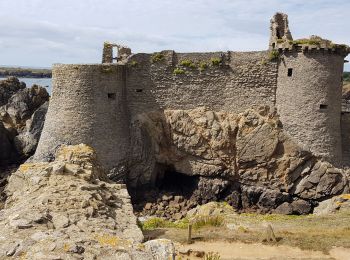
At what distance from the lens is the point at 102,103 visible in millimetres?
24578

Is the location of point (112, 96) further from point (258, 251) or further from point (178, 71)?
point (258, 251)

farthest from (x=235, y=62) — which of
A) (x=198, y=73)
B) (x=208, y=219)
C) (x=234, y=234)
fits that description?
(x=234, y=234)

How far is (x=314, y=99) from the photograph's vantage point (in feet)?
76.9

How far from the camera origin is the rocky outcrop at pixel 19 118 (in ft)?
97.5

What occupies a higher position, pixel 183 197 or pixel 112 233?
pixel 112 233

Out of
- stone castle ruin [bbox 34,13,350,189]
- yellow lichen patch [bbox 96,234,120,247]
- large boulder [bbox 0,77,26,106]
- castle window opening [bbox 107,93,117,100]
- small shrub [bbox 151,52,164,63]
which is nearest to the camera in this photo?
yellow lichen patch [bbox 96,234,120,247]

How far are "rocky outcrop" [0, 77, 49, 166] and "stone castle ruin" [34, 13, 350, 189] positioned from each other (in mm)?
5089

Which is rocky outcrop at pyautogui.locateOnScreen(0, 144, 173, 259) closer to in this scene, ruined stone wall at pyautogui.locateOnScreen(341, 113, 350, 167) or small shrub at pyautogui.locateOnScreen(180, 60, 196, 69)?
small shrub at pyautogui.locateOnScreen(180, 60, 196, 69)

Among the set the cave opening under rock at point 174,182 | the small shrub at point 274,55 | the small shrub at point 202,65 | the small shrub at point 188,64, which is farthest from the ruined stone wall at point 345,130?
the small shrub at point 188,64

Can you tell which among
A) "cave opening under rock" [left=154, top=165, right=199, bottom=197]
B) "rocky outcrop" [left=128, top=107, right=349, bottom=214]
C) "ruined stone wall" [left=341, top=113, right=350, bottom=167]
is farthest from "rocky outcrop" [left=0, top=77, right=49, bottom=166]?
"ruined stone wall" [left=341, top=113, right=350, bottom=167]

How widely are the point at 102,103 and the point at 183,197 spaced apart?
7.30 m

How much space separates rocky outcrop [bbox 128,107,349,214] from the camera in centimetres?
2370

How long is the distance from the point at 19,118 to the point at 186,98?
1445 centimetres

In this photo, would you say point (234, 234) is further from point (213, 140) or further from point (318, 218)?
point (213, 140)
